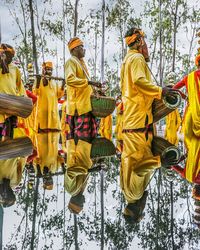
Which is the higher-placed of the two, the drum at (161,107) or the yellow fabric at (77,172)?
the drum at (161,107)

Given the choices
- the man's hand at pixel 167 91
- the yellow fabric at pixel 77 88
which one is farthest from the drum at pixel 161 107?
the yellow fabric at pixel 77 88

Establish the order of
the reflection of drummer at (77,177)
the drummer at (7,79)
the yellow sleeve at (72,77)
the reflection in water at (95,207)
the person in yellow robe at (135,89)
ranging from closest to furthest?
the reflection in water at (95,207)
the reflection of drummer at (77,177)
the person in yellow robe at (135,89)
the drummer at (7,79)
the yellow sleeve at (72,77)

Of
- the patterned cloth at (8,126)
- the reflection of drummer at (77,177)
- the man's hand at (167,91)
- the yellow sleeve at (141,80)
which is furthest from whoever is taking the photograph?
the patterned cloth at (8,126)

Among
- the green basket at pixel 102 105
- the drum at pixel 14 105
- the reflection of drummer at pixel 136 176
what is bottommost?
the reflection of drummer at pixel 136 176

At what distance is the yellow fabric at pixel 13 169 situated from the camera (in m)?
3.06

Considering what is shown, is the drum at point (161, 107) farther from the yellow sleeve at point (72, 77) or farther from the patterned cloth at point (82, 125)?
the patterned cloth at point (82, 125)

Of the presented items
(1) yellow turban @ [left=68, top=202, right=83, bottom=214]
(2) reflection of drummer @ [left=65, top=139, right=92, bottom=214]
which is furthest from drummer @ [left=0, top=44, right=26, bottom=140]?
(1) yellow turban @ [left=68, top=202, right=83, bottom=214]

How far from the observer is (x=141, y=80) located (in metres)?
5.75

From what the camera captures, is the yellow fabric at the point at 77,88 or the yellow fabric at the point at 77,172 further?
the yellow fabric at the point at 77,88

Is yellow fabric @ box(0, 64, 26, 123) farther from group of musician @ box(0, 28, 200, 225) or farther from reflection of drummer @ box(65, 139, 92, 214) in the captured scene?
reflection of drummer @ box(65, 139, 92, 214)

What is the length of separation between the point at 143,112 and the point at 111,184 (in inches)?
125

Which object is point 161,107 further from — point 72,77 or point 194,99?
point 72,77

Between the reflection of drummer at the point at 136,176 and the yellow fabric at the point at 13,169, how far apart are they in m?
0.75

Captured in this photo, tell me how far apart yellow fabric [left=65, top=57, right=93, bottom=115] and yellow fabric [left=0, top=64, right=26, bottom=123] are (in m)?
0.80
